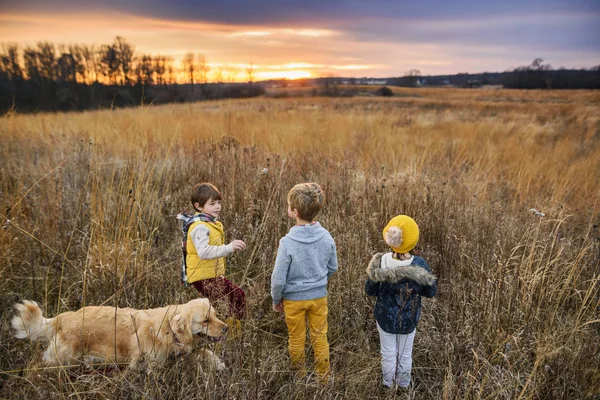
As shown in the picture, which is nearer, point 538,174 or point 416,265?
point 416,265

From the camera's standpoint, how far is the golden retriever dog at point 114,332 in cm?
193

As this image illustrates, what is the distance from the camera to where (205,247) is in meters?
2.31

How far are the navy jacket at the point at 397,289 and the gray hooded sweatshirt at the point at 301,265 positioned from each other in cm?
32

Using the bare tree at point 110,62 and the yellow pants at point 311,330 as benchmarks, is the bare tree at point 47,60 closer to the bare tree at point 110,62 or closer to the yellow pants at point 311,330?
the bare tree at point 110,62

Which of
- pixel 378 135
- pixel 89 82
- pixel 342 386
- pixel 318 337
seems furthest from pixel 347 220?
pixel 89 82

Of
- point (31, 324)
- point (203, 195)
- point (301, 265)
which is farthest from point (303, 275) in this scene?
point (31, 324)

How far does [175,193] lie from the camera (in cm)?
452

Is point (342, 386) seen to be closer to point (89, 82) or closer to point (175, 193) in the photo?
point (175, 193)

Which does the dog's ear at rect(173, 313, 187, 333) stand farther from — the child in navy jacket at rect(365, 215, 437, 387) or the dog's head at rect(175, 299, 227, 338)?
the child in navy jacket at rect(365, 215, 437, 387)

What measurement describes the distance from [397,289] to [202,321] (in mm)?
1173

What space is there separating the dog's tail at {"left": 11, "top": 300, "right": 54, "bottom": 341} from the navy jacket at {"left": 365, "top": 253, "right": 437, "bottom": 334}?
1906 millimetres

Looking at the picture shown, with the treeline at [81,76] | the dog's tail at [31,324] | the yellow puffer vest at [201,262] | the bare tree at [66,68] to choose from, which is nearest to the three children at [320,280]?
the yellow puffer vest at [201,262]

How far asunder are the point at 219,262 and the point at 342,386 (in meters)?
→ 1.17

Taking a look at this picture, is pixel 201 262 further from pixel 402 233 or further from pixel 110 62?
pixel 110 62
